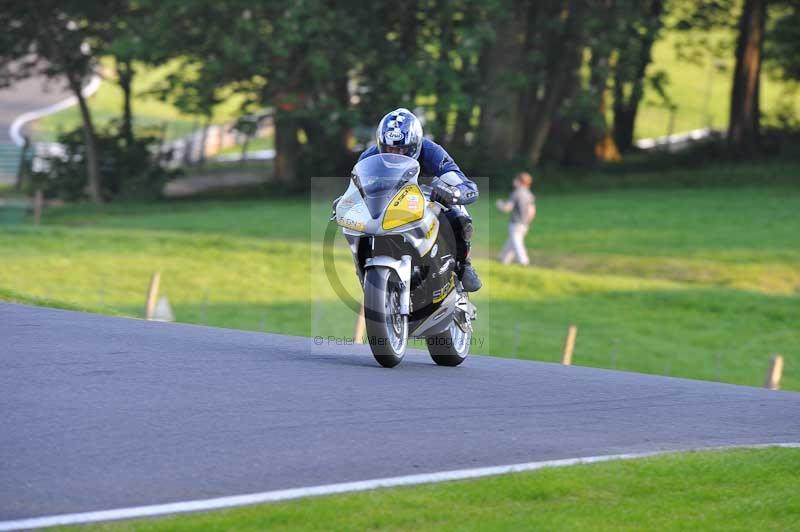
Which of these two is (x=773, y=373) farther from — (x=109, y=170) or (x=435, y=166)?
(x=109, y=170)

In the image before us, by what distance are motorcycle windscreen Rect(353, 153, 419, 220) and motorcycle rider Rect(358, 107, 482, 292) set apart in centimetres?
14

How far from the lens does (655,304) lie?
27.3 m

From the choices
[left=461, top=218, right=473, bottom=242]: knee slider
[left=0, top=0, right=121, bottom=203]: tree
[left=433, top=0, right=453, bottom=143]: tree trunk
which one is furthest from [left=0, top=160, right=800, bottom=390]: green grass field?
[left=461, top=218, right=473, bottom=242]: knee slider

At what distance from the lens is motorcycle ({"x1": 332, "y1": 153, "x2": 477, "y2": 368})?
10406 millimetres

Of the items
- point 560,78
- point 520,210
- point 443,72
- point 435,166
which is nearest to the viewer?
point 435,166

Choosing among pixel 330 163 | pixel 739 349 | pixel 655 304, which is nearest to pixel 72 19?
pixel 330 163

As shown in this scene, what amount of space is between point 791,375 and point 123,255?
561 inches

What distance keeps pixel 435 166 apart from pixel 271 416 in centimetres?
345

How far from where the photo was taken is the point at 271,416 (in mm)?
8328

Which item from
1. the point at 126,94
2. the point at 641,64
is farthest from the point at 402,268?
the point at 126,94

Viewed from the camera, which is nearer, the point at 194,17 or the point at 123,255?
the point at 123,255

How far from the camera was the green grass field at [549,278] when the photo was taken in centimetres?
2408

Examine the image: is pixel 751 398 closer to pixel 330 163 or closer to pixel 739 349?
pixel 739 349

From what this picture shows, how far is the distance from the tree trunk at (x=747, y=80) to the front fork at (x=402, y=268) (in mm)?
41103
